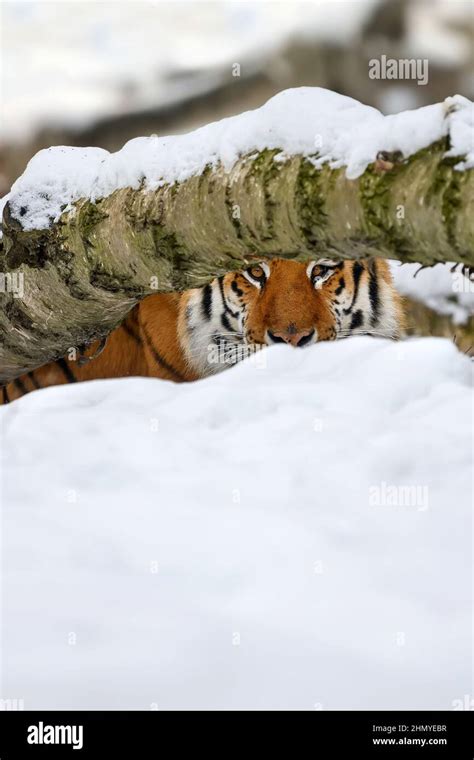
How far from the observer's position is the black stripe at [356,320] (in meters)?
3.53

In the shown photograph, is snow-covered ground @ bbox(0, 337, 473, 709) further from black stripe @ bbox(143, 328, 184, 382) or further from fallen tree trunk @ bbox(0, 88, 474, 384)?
black stripe @ bbox(143, 328, 184, 382)

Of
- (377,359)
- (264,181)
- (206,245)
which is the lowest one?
(377,359)

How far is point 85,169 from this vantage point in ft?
8.40

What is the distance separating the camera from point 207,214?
7.08ft

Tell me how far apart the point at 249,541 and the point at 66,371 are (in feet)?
7.90

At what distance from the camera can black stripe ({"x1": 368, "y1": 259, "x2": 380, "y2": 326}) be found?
11.6ft

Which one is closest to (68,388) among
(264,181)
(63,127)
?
(264,181)

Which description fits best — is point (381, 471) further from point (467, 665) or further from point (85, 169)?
point (85, 169)

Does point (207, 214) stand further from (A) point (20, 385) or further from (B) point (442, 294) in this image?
(B) point (442, 294)

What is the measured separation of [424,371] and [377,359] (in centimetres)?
12

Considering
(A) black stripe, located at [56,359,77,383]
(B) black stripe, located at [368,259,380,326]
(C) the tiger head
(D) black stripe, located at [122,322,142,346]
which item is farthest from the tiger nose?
(A) black stripe, located at [56,359,77,383]

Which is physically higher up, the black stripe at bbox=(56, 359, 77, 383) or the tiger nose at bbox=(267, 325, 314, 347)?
the tiger nose at bbox=(267, 325, 314, 347)

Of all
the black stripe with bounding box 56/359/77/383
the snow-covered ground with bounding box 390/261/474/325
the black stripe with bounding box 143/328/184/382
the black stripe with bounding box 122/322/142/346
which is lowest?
the snow-covered ground with bounding box 390/261/474/325

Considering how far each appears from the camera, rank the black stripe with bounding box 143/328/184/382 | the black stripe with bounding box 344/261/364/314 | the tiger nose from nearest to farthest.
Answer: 1. the tiger nose
2. the black stripe with bounding box 344/261/364/314
3. the black stripe with bounding box 143/328/184/382
